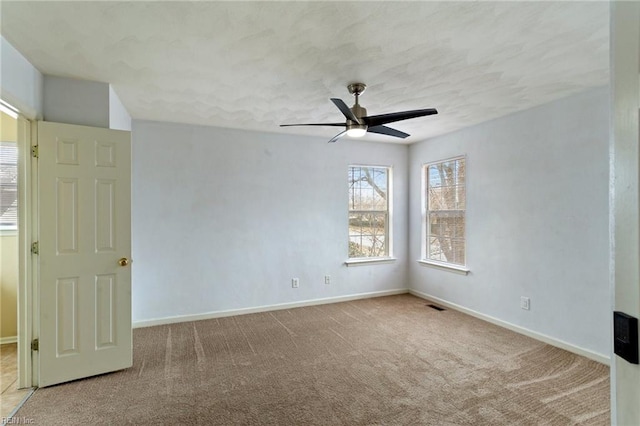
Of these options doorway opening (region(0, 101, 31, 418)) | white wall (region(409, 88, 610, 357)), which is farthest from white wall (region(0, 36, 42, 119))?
white wall (region(409, 88, 610, 357))

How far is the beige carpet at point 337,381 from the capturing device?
224cm

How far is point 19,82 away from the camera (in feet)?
7.57

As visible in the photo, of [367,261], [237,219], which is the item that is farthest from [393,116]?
[367,261]

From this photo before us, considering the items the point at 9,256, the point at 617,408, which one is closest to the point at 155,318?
the point at 9,256

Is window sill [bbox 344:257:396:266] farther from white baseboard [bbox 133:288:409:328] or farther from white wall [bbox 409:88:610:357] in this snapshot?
white wall [bbox 409:88:610:357]

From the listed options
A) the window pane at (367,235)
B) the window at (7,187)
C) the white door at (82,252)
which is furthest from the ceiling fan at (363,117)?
the window at (7,187)

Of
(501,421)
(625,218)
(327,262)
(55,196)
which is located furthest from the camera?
(327,262)

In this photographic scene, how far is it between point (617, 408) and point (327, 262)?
4245 mm

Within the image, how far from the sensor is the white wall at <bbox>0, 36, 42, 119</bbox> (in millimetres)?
2127

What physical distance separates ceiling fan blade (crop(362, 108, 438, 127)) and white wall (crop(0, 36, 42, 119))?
2500 millimetres

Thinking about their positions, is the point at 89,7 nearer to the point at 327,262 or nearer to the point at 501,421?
the point at 501,421

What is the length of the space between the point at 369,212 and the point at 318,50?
3385mm

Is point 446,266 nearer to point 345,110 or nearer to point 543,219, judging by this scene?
point 543,219

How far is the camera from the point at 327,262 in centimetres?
496
